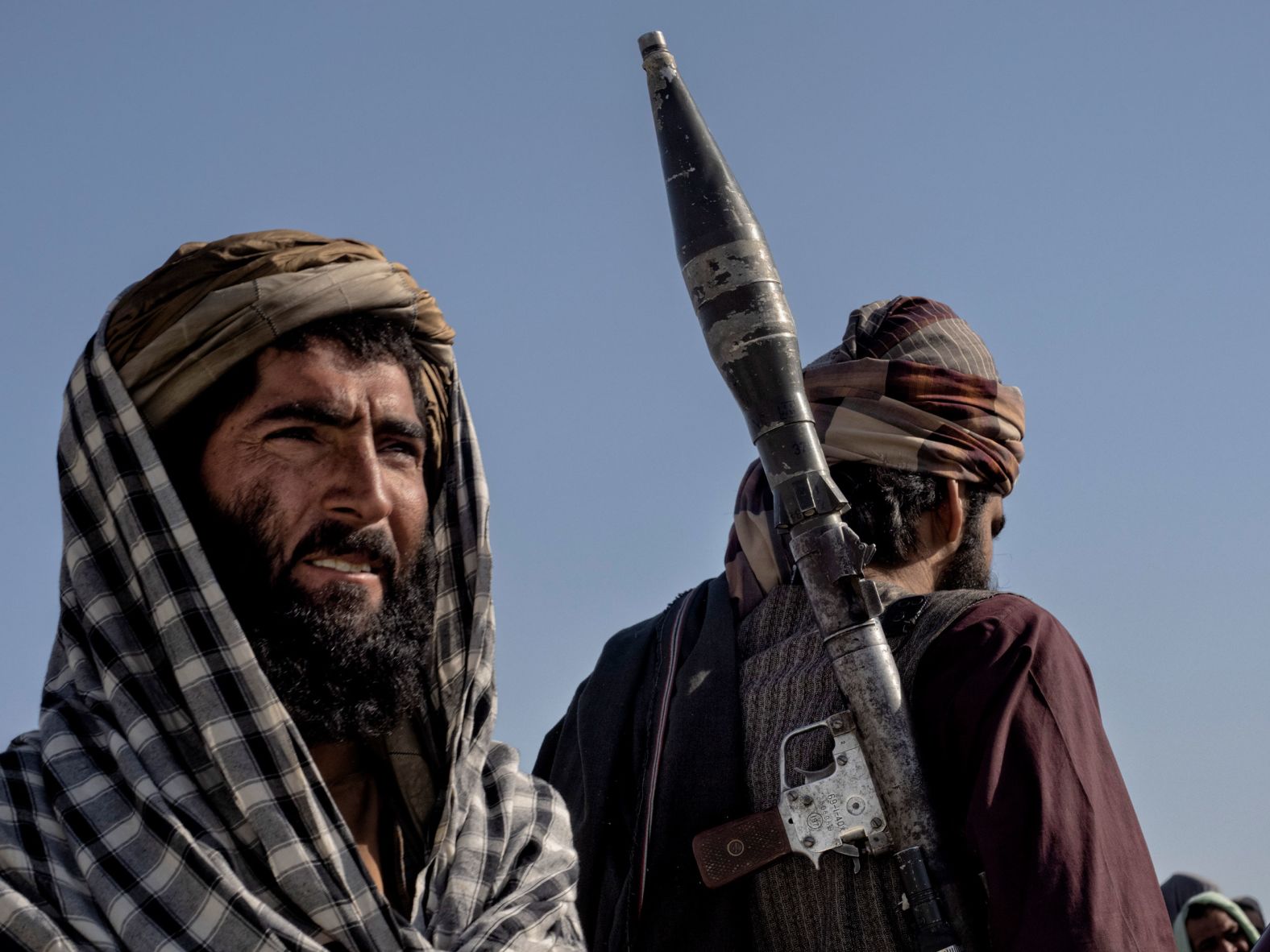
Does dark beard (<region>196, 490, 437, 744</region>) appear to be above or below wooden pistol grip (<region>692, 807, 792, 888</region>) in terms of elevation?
above

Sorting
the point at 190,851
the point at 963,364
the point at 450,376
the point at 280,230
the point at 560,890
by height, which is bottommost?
the point at 560,890

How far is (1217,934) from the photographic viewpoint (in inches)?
385

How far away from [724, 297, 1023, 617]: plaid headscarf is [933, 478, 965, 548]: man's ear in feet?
0.12

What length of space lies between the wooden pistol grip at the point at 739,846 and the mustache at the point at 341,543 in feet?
3.21

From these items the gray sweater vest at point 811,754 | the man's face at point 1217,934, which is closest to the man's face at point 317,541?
the gray sweater vest at point 811,754

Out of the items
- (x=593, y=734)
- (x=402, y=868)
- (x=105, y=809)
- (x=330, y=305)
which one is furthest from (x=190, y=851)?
(x=593, y=734)

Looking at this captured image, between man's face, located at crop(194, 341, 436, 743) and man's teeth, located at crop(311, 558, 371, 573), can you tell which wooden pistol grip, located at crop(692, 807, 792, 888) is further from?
man's teeth, located at crop(311, 558, 371, 573)

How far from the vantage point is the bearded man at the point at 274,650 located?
281 centimetres

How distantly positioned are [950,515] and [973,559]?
15 centimetres

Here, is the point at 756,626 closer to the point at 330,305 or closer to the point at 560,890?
the point at 560,890

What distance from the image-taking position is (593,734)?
13.3ft

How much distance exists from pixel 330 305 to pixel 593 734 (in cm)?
131

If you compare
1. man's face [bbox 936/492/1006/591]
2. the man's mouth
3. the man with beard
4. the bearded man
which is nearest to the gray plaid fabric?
the bearded man

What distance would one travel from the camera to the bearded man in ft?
9.23
